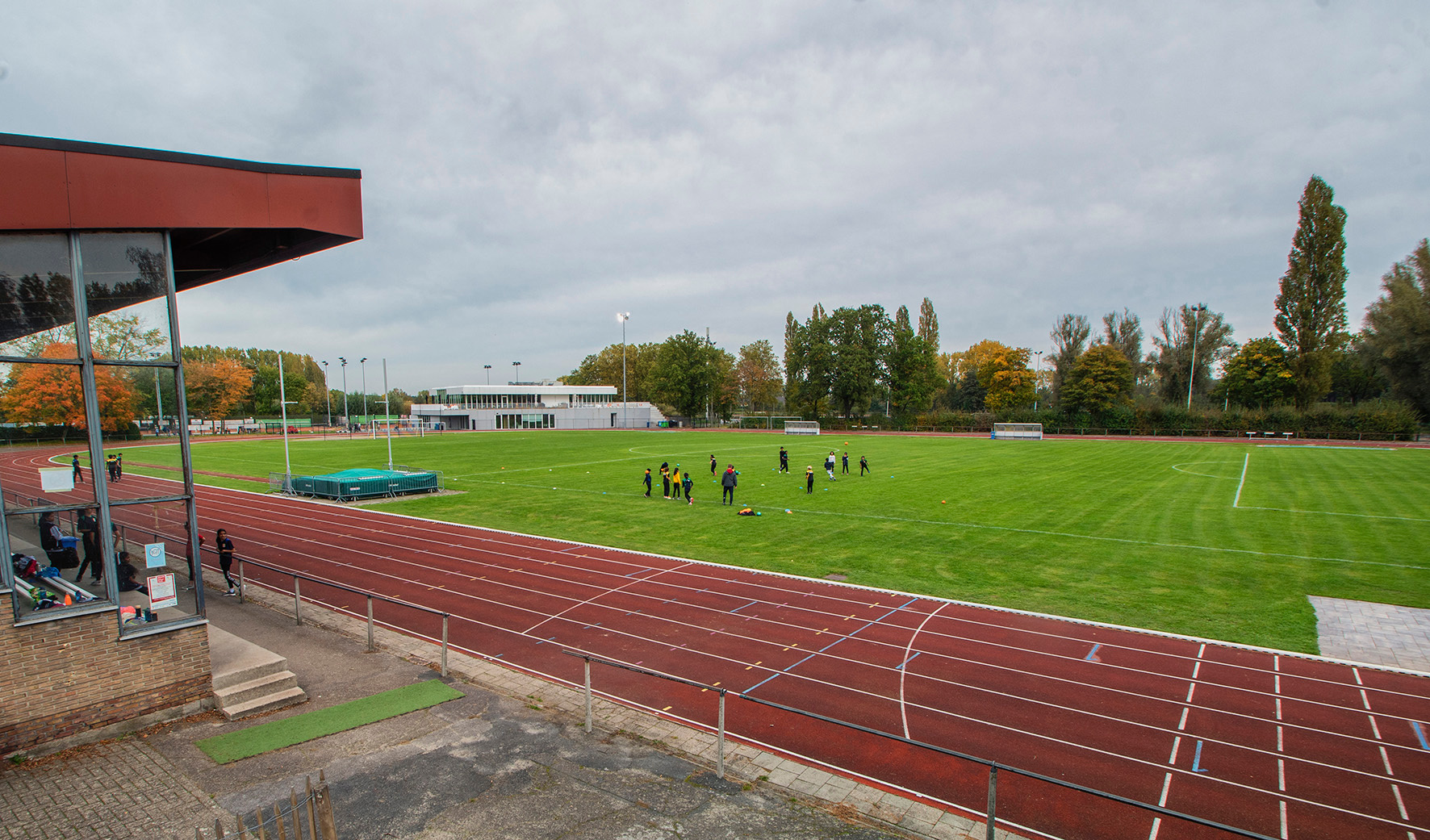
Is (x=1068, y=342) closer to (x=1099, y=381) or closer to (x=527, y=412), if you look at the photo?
(x=1099, y=381)

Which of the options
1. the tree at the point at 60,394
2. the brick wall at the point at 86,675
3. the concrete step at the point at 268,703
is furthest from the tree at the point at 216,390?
the concrete step at the point at 268,703

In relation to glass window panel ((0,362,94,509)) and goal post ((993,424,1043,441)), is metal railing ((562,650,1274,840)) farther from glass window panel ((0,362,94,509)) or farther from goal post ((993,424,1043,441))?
goal post ((993,424,1043,441))

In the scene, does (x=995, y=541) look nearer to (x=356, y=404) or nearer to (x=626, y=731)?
(x=626, y=731)

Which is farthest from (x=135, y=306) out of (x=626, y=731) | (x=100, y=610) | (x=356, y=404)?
(x=356, y=404)

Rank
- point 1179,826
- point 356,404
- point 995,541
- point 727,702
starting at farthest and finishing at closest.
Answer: point 356,404 < point 995,541 < point 727,702 < point 1179,826

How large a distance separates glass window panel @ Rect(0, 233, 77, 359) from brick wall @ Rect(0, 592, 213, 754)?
117 inches

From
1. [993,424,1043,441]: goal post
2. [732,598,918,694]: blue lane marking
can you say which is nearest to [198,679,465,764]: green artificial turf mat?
[732,598,918,694]: blue lane marking

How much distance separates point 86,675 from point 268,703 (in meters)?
1.86

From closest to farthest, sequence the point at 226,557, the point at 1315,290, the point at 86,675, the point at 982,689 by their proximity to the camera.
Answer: the point at 86,675, the point at 982,689, the point at 226,557, the point at 1315,290

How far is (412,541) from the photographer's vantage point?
1850cm

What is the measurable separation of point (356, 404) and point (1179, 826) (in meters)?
149

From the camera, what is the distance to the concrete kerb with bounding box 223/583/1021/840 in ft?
19.9

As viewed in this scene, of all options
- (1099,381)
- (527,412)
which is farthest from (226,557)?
(527,412)

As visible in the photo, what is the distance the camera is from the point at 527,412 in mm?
99188
